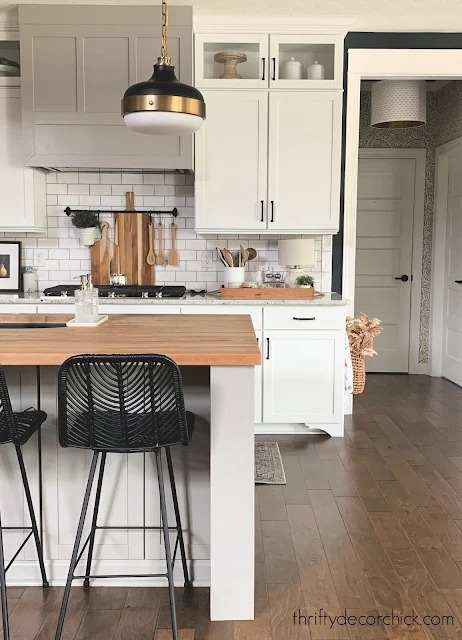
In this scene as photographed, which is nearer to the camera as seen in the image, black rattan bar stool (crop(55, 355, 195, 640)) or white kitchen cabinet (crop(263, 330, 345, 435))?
black rattan bar stool (crop(55, 355, 195, 640))

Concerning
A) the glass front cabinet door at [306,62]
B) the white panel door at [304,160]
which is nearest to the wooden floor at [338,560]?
the white panel door at [304,160]

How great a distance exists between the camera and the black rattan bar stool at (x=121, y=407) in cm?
223

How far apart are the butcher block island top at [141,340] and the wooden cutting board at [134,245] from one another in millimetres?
2007

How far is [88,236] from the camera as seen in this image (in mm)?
5207

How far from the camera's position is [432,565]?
288cm

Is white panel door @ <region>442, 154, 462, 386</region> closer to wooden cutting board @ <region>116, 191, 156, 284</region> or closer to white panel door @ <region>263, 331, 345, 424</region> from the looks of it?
white panel door @ <region>263, 331, 345, 424</region>

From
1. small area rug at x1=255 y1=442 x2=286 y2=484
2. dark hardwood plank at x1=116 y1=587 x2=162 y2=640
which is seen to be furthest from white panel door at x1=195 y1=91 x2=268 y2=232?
dark hardwood plank at x1=116 y1=587 x2=162 y2=640

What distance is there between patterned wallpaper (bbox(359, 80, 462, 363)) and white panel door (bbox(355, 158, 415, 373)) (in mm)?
147

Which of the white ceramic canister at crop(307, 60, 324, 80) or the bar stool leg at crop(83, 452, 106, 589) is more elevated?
the white ceramic canister at crop(307, 60, 324, 80)

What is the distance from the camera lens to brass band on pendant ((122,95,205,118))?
2.60m

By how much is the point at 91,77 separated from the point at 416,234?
A: 382 centimetres

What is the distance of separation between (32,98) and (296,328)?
7.85 feet

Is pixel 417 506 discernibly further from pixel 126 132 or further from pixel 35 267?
pixel 35 267

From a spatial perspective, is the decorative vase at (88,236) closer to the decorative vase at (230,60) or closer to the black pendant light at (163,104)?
the decorative vase at (230,60)
